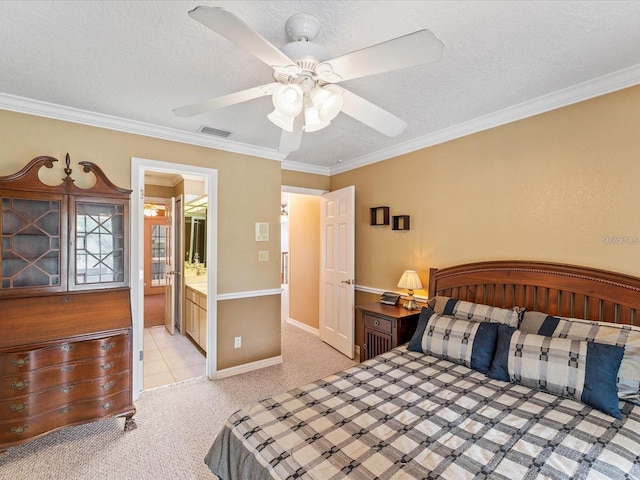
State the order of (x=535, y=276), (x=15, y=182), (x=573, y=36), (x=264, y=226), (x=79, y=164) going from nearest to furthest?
(x=573, y=36)
(x=15, y=182)
(x=535, y=276)
(x=79, y=164)
(x=264, y=226)

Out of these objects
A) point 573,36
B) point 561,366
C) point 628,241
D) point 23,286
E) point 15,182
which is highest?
point 573,36

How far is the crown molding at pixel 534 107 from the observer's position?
2.06 m

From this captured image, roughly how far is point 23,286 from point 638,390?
4.06 metres

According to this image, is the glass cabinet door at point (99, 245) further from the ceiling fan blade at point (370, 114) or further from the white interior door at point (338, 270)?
the white interior door at point (338, 270)

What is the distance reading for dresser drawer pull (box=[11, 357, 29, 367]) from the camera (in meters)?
2.08

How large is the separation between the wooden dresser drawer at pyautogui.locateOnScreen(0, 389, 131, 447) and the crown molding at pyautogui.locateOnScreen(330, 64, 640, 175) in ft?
11.8

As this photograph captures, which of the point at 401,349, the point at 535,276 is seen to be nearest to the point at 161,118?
the point at 401,349

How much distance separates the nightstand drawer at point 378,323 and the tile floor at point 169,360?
197 centimetres

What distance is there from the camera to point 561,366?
5.89ft

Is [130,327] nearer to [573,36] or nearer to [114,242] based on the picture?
[114,242]

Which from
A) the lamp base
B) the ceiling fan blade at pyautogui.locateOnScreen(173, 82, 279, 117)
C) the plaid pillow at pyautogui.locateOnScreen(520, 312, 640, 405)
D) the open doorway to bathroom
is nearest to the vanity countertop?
the open doorway to bathroom

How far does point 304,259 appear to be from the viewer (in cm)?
539

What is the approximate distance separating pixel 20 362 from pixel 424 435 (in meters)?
2.60

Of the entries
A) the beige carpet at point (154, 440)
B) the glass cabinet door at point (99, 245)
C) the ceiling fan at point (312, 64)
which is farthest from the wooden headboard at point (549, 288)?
the glass cabinet door at point (99, 245)
